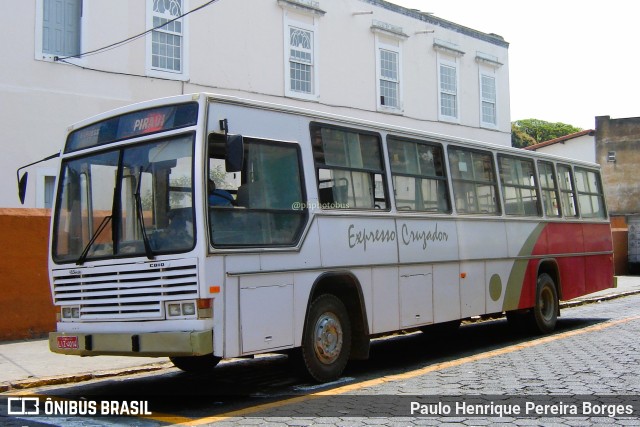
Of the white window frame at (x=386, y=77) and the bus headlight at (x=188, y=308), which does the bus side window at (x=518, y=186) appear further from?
the white window frame at (x=386, y=77)

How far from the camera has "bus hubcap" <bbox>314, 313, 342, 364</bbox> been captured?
334 inches

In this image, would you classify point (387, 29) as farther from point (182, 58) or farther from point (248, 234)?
point (248, 234)

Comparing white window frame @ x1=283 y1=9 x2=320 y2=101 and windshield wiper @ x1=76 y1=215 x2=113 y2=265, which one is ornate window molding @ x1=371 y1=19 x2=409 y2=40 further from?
windshield wiper @ x1=76 y1=215 x2=113 y2=265

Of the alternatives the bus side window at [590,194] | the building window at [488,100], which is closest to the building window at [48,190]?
the bus side window at [590,194]

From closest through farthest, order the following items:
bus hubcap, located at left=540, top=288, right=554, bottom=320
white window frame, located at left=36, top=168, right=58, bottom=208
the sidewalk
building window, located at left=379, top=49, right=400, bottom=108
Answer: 1. the sidewalk
2. bus hubcap, located at left=540, top=288, right=554, bottom=320
3. white window frame, located at left=36, top=168, right=58, bottom=208
4. building window, located at left=379, top=49, right=400, bottom=108

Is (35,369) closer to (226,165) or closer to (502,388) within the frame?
(226,165)

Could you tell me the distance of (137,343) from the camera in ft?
24.0

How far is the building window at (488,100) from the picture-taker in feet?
87.9

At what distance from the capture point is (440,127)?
24797 mm

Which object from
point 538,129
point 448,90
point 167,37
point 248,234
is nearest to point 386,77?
point 448,90

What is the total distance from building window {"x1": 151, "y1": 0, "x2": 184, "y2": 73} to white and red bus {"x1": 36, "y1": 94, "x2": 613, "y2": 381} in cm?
857

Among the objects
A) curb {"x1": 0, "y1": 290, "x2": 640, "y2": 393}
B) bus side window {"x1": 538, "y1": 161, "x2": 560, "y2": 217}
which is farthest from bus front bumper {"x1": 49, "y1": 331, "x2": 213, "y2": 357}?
bus side window {"x1": 538, "y1": 161, "x2": 560, "y2": 217}

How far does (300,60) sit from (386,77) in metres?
3.69

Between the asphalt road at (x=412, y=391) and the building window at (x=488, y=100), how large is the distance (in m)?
15.9
